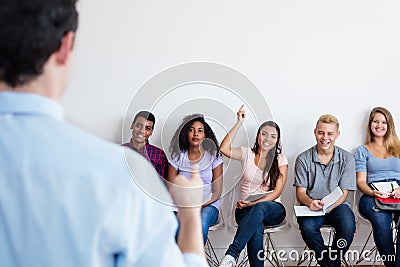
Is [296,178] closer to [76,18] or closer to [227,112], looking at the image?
[227,112]

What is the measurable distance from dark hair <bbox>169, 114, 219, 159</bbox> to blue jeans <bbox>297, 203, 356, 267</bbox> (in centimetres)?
73

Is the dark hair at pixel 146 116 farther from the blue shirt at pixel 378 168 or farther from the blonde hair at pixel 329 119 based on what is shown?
the blue shirt at pixel 378 168

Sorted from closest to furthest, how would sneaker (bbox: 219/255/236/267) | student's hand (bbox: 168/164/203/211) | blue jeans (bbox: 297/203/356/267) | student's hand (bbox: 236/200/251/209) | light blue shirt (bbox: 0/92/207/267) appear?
light blue shirt (bbox: 0/92/207/267) → student's hand (bbox: 168/164/203/211) → sneaker (bbox: 219/255/236/267) → blue jeans (bbox: 297/203/356/267) → student's hand (bbox: 236/200/251/209)

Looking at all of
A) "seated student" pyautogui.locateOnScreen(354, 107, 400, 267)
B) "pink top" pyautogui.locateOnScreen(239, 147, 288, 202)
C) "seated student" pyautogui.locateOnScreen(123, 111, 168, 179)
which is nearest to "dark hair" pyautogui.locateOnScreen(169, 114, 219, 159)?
"seated student" pyautogui.locateOnScreen(123, 111, 168, 179)

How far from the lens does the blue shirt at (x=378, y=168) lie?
13.4 feet

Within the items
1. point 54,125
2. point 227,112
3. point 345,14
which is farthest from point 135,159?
point 345,14

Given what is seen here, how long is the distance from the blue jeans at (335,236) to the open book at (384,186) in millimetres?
308

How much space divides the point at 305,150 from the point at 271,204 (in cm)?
56

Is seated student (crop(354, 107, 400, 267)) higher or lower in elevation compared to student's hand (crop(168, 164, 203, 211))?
lower

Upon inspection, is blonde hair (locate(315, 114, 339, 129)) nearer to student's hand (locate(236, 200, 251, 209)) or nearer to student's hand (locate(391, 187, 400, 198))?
student's hand (locate(391, 187, 400, 198))

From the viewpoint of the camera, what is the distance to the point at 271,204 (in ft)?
12.6

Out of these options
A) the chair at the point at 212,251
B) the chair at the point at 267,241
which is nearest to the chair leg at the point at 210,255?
the chair at the point at 212,251

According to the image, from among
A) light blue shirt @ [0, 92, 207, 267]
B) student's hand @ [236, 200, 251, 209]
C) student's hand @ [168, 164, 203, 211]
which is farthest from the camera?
student's hand @ [236, 200, 251, 209]

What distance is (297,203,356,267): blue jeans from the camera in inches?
147
